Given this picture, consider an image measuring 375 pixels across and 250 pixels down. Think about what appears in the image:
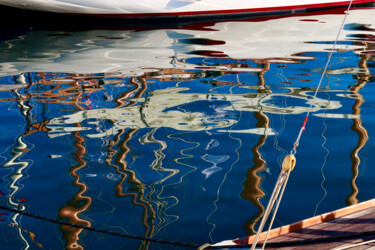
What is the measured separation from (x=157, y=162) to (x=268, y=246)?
3.00 metres

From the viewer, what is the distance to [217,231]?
6074mm

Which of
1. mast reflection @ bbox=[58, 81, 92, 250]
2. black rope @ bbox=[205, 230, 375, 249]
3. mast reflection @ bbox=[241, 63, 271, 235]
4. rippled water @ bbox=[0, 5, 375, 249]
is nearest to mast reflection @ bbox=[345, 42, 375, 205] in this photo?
rippled water @ bbox=[0, 5, 375, 249]

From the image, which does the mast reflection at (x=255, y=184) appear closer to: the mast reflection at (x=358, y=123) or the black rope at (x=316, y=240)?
the black rope at (x=316, y=240)

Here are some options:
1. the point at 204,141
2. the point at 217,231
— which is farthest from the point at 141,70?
the point at 217,231

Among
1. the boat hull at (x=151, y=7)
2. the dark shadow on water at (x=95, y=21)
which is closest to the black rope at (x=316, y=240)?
the dark shadow on water at (x=95, y=21)

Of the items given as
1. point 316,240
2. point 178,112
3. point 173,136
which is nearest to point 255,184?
point 173,136

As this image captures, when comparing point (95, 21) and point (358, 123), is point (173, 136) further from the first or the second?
point (95, 21)

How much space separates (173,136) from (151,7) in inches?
434

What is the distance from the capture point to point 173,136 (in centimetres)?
878

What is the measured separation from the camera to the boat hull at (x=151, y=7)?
60.7 ft

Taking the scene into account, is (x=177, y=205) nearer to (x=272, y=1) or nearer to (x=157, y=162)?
(x=157, y=162)

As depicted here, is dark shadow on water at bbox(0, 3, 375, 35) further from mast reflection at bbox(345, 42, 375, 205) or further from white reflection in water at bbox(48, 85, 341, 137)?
white reflection in water at bbox(48, 85, 341, 137)

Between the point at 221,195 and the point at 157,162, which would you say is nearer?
the point at 221,195

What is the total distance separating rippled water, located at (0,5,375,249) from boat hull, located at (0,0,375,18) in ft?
A: 10.5
